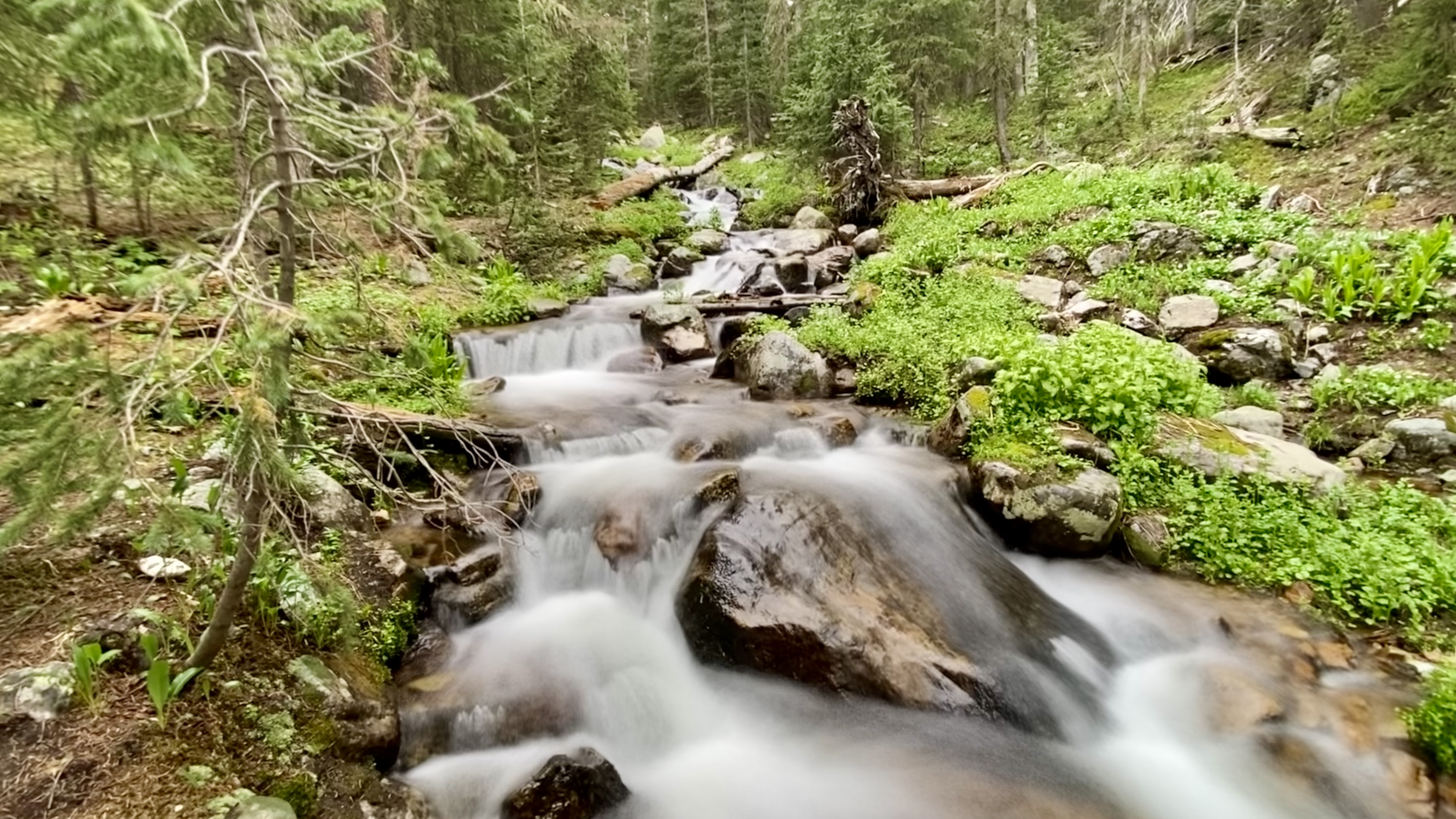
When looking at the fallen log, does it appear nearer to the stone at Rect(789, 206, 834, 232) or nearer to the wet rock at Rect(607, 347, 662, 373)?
the stone at Rect(789, 206, 834, 232)

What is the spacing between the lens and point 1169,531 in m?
6.31

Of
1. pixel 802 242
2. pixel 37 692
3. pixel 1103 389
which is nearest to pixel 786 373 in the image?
pixel 1103 389

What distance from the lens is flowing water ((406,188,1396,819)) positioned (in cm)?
437

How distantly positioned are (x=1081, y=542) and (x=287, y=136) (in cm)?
658

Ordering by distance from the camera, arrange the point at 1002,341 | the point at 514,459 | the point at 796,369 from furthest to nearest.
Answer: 1. the point at 796,369
2. the point at 1002,341
3. the point at 514,459

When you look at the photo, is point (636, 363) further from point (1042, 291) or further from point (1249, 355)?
point (1249, 355)

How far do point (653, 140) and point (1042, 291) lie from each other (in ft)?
90.0

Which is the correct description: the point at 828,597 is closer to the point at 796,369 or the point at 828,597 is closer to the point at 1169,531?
the point at 1169,531

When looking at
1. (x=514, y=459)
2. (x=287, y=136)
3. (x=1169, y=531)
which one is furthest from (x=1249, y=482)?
(x=287, y=136)

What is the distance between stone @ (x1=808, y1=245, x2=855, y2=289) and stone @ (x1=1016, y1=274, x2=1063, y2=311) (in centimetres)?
416

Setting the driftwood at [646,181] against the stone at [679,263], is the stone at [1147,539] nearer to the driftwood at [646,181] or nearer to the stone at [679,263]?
the stone at [679,263]

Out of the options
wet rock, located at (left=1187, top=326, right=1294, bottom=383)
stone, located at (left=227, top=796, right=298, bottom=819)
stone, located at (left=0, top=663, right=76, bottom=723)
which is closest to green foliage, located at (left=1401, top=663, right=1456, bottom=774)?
wet rock, located at (left=1187, top=326, right=1294, bottom=383)

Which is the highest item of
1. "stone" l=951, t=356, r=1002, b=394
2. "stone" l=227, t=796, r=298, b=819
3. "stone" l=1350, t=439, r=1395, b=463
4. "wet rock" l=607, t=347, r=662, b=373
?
"wet rock" l=607, t=347, r=662, b=373

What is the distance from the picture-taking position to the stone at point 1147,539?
246 inches
